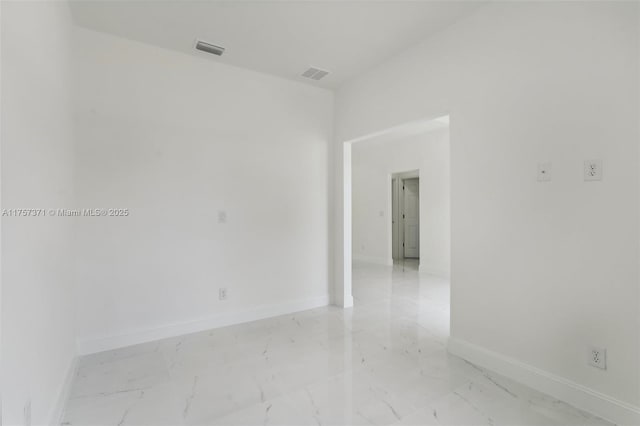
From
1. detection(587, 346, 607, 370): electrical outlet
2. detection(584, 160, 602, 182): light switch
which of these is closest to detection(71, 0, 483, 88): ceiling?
detection(584, 160, 602, 182): light switch

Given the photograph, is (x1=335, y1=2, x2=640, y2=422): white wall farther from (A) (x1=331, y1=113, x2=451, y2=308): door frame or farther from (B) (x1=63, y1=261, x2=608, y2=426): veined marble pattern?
(A) (x1=331, y1=113, x2=451, y2=308): door frame

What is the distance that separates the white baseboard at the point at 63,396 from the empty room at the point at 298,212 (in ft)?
0.11

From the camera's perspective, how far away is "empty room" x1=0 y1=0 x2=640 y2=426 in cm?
172

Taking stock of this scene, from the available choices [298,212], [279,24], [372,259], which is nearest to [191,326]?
[298,212]

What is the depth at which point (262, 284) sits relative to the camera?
3.54 m

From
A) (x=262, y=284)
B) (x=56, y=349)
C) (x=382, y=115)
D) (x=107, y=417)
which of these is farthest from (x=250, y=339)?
(x=382, y=115)

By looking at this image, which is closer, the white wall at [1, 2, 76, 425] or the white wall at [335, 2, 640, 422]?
the white wall at [1, 2, 76, 425]

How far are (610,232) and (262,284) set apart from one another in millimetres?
3020

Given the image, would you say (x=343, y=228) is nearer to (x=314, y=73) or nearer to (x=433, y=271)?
(x=314, y=73)

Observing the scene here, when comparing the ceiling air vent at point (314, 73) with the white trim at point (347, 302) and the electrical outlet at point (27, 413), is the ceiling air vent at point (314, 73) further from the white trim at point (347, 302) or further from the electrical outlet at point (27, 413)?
the electrical outlet at point (27, 413)

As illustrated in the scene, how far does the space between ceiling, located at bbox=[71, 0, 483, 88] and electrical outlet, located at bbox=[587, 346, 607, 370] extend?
253 centimetres

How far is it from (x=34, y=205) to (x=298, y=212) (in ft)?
8.43

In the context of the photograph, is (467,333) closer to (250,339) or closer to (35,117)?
(250,339)

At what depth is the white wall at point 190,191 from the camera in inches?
106
